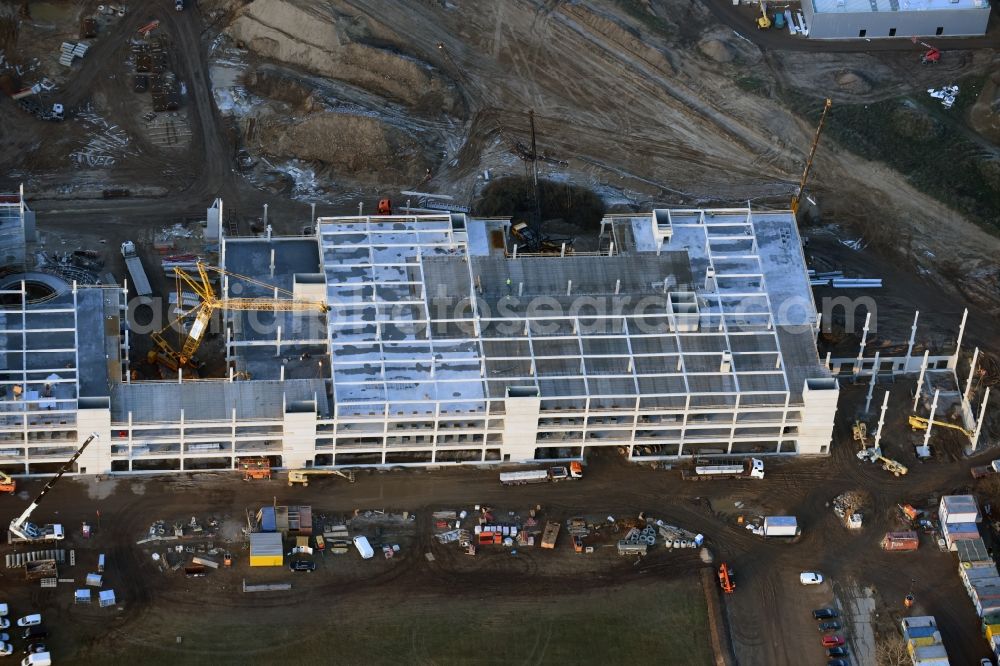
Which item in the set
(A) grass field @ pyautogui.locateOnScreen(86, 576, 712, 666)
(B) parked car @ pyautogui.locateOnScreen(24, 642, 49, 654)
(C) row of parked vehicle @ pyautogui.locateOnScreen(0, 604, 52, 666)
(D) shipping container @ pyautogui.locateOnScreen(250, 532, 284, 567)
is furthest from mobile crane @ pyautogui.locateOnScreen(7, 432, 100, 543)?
(D) shipping container @ pyautogui.locateOnScreen(250, 532, 284, 567)

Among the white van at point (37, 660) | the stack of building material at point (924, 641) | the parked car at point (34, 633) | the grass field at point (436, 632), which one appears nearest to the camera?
the white van at point (37, 660)

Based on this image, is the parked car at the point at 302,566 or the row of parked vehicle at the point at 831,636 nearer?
the row of parked vehicle at the point at 831,636

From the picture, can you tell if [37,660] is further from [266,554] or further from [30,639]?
[266,554]

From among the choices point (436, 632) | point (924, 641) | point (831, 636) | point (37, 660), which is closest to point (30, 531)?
point (37, 660)

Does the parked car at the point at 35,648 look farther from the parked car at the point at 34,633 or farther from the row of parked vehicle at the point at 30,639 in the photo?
the parked car at the point at 34,633

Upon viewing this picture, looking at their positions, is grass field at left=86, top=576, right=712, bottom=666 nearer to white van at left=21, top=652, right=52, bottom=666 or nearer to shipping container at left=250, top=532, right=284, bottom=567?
white van at left=21, top=652, right=52, bottom=666

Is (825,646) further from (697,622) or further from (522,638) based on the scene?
(522,638)

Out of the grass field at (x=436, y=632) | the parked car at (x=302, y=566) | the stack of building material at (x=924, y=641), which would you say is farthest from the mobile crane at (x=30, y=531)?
the stack of building material at (x=924, y=641)

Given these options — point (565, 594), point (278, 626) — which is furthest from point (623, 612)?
point (278, 626)
